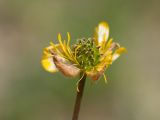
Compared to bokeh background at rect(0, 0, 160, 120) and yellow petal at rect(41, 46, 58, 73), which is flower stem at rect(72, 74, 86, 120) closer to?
yellow petal at rect(41, 46, 58, 73)

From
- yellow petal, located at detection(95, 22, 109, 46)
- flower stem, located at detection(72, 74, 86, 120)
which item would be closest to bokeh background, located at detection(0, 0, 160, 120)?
yellow petal, located at detection(95, 22, 109, 46)

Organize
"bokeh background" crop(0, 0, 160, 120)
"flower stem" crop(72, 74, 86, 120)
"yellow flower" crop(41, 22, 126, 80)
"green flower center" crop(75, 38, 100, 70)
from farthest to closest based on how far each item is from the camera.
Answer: "bokeh background" crop(0, 0, 160, 120), "green flower center" crop(75, 38, 100, 70), "yellow flower" crop(41, 22, 126, 80), "flower stem" crop(72, 74, 86, 120)

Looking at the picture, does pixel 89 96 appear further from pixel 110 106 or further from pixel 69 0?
pixel 69 0

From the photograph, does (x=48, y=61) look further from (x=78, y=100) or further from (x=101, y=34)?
(x=78, y=100)

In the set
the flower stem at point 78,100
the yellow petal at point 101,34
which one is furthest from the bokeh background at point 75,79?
the flower stem at point 78,100

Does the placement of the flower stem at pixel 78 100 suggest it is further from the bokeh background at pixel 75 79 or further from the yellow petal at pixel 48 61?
the bokeh background at pixel 75 79
